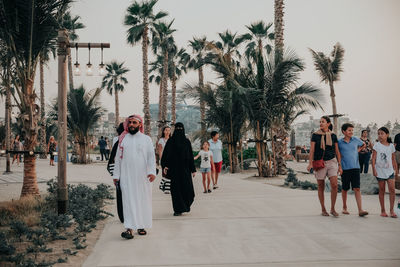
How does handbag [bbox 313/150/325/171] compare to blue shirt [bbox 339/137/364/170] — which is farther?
blue shirt [bbox 339/137/364/170]

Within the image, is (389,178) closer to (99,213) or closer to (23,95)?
(99,213)

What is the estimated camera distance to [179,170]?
805 cm

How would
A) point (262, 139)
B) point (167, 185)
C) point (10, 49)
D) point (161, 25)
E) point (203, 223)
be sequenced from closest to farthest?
point (203, 223) < point (167, 185) < point (10, 49) < point (262, 139) < point (161, 25)

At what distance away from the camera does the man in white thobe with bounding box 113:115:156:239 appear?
234 inches

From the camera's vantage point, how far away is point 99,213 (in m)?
7.66

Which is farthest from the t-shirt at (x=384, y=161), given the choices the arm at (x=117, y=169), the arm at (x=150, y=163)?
the arm at (x=117, y=169)

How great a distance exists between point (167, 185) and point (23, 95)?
425cm

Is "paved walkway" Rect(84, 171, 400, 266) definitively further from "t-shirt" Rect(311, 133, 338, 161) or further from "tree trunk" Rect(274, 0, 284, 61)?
"tree trunk" Rect(274, 0, 284, 61)

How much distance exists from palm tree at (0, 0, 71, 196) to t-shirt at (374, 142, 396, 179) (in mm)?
7676

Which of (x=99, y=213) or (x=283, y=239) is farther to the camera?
(x=99, y=213)

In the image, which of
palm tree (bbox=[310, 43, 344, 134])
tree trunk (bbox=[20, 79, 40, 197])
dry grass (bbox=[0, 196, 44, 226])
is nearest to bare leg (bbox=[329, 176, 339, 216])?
dry grass (bbox=[0, 196, 44, 226])

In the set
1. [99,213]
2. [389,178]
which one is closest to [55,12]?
[99,213]

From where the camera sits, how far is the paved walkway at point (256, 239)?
4.70m

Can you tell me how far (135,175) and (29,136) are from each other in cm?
492
